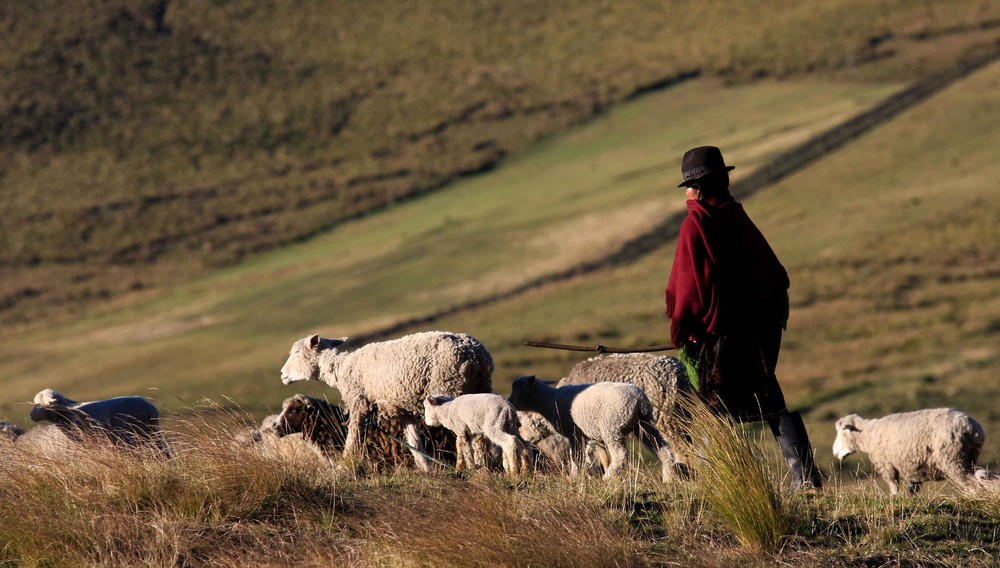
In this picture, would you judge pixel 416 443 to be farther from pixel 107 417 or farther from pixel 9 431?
pixel 9 431

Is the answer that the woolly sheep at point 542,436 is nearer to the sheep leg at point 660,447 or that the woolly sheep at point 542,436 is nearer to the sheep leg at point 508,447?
the sheep leg at point 660,447

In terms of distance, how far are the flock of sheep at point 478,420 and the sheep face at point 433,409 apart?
0.03 feet

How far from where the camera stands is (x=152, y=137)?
8825 cm

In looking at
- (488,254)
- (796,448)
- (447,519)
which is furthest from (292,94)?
(447,519)

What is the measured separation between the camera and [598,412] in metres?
9.75

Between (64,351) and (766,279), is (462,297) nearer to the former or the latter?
(64,351)

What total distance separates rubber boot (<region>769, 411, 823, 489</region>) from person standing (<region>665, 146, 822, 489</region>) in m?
0.02

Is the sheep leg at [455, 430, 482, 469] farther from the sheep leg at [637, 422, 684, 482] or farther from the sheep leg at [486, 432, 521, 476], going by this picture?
the sheep leg at [637, 422, 684, 482]

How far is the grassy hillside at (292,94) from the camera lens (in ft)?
236

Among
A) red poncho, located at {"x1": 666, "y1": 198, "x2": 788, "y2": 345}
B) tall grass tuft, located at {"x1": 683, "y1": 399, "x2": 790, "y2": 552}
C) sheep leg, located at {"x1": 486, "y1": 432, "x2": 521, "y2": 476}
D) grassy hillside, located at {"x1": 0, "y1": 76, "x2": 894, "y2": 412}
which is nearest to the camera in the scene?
tall grass tuft, located at {"x1": 683, "y1": 399, "x2": 790, "y2": 552}

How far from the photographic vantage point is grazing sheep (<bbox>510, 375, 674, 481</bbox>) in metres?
9.66

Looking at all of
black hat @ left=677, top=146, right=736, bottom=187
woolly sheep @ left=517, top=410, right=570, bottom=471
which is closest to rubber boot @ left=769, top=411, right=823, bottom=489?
black hat @ left=677, top=146, right=736, bottom=187

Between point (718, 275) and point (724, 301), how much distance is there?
174 millimetres

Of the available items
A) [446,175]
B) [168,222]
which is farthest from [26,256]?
[446,175]
